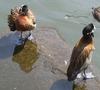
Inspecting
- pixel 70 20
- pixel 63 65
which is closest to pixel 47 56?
pixel 63 65

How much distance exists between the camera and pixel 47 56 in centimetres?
741

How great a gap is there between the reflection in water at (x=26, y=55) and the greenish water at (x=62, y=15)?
3.05ft

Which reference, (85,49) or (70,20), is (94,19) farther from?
(85,49)

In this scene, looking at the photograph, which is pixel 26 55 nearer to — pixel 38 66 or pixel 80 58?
pixel 38 66

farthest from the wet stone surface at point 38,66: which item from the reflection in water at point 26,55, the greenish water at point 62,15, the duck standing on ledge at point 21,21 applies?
the greenish water at point 62,15

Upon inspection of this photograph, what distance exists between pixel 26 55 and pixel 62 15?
95.6 inches

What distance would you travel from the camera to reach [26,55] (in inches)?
295

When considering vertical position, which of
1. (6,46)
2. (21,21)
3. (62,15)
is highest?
(21,21)

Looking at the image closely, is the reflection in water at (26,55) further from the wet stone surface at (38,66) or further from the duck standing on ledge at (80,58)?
the duck standing on ledge at (80,58)

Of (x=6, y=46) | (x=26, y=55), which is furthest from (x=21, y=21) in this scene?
(x=26, y=55)

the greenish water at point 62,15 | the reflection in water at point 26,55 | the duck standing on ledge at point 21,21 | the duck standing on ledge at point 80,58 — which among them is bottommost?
the greenish water at point 62,15

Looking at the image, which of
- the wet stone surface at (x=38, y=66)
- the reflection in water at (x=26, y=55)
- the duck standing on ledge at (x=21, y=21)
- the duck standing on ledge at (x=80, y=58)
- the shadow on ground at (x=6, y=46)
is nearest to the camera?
the duck standing on ledge at (x=80, y=58)

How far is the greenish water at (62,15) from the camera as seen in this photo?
8.73 meters

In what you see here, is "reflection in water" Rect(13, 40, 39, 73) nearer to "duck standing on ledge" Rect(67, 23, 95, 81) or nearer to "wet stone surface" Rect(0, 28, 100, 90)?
"wet stone surface" Rect(0, 28, 100, 90)
